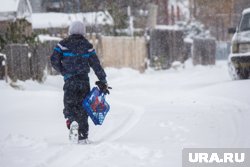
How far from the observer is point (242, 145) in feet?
19.8

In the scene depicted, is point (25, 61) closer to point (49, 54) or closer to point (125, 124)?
point (49, 54)

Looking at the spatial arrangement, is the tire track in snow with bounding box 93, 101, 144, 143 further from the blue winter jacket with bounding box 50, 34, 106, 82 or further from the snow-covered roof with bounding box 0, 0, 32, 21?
the snow-covered roof with bounding box 0, 0, 32, 21

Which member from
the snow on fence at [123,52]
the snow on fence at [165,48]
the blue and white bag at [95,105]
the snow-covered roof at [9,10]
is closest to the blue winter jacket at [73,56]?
the blue and white bag at [95,105]

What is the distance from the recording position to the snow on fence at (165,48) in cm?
2806

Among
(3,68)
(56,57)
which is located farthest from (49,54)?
(56,57)

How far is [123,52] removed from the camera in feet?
78.4

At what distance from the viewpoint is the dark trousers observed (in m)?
6.82

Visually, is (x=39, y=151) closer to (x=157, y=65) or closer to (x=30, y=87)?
(x=30, y=87)

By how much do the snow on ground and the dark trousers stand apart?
32cm

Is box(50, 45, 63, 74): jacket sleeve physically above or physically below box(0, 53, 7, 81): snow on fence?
above

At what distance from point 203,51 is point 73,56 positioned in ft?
98.7
